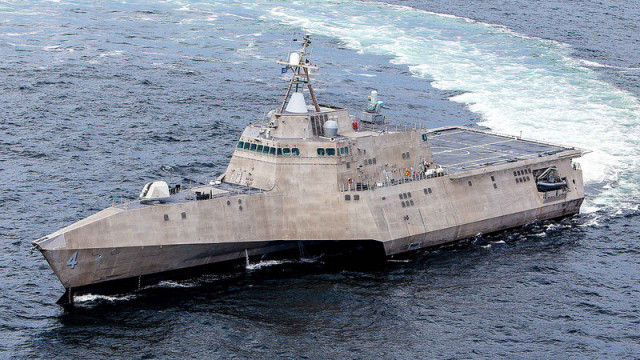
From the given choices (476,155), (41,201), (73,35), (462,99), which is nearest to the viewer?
(41,201)

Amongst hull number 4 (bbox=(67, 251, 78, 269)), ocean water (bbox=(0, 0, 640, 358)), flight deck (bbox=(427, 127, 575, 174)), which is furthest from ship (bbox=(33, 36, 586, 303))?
ocean water (bbox=(0, 0, 640, 358))

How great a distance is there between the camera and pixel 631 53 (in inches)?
4628

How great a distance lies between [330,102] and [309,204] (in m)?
34.9

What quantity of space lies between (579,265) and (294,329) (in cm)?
2269

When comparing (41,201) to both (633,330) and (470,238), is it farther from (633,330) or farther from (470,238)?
(633,330)

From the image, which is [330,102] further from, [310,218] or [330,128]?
[310,218]

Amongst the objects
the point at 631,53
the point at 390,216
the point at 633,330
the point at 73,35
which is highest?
the point at 73,35

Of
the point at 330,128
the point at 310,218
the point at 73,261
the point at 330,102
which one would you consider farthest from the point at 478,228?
the point at 330,102

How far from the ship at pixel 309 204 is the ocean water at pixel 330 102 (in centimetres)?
173

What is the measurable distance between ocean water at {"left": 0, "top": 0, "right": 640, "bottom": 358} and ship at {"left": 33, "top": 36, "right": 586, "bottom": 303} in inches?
68.2

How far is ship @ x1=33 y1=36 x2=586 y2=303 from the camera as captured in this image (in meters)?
53.1

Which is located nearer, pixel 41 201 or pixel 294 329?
pixel 294 329

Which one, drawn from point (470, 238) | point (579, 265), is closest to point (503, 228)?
point (470, 238)

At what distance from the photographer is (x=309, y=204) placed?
194 ft
